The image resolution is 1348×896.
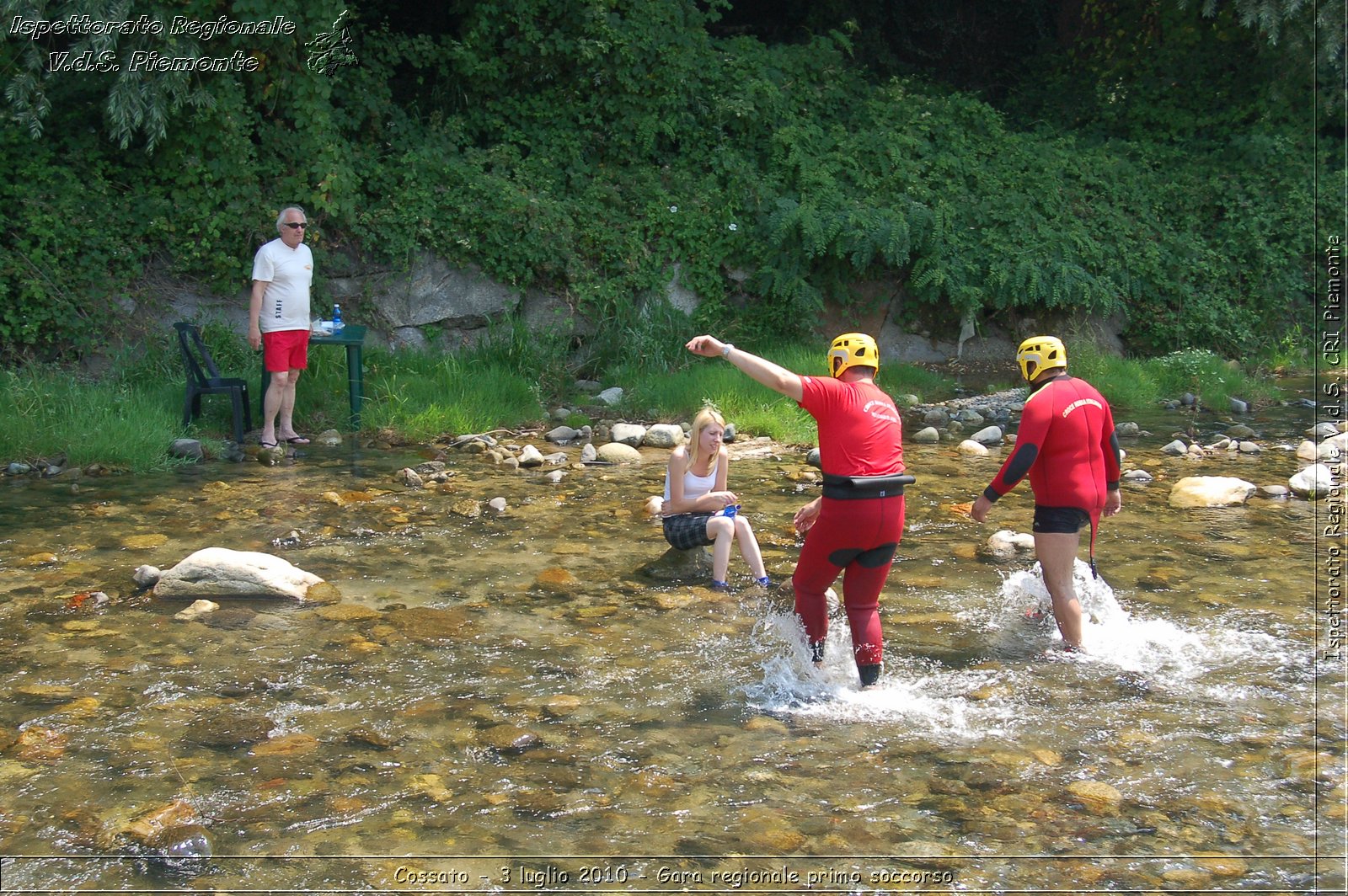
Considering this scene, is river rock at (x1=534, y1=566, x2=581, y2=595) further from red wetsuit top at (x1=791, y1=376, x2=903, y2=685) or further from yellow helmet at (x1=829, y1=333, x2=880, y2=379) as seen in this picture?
yellow helmet at (x1=829, y1=333, x2=880, y2=379)

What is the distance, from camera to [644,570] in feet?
25.0

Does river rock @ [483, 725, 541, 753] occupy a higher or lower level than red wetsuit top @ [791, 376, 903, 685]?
lower

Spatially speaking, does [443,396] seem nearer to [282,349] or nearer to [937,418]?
[282,349]

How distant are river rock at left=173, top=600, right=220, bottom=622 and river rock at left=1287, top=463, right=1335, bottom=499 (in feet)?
26.7

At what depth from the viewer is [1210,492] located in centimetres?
940

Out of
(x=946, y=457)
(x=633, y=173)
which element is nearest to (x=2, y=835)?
(x=946, y=457)

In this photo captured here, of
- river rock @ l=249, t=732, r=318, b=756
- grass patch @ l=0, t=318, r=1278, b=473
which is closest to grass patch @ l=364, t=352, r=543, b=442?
grass patch @ l=0, t=318, r=1278, b=473

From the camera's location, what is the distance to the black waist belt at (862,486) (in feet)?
17.4

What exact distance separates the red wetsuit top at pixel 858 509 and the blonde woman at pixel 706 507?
166 centimetres

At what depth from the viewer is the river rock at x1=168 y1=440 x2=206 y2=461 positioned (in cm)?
1017

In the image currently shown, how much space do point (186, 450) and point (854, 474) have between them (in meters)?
6.92

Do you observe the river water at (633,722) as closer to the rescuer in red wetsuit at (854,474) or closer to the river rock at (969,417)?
the rescuer in red wetsuit at (854,474)

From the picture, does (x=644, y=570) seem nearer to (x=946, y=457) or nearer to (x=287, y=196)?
(x=946, y=457)

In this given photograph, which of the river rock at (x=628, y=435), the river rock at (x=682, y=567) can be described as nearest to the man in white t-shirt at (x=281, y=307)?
the river rock at (x=628, y=435)
